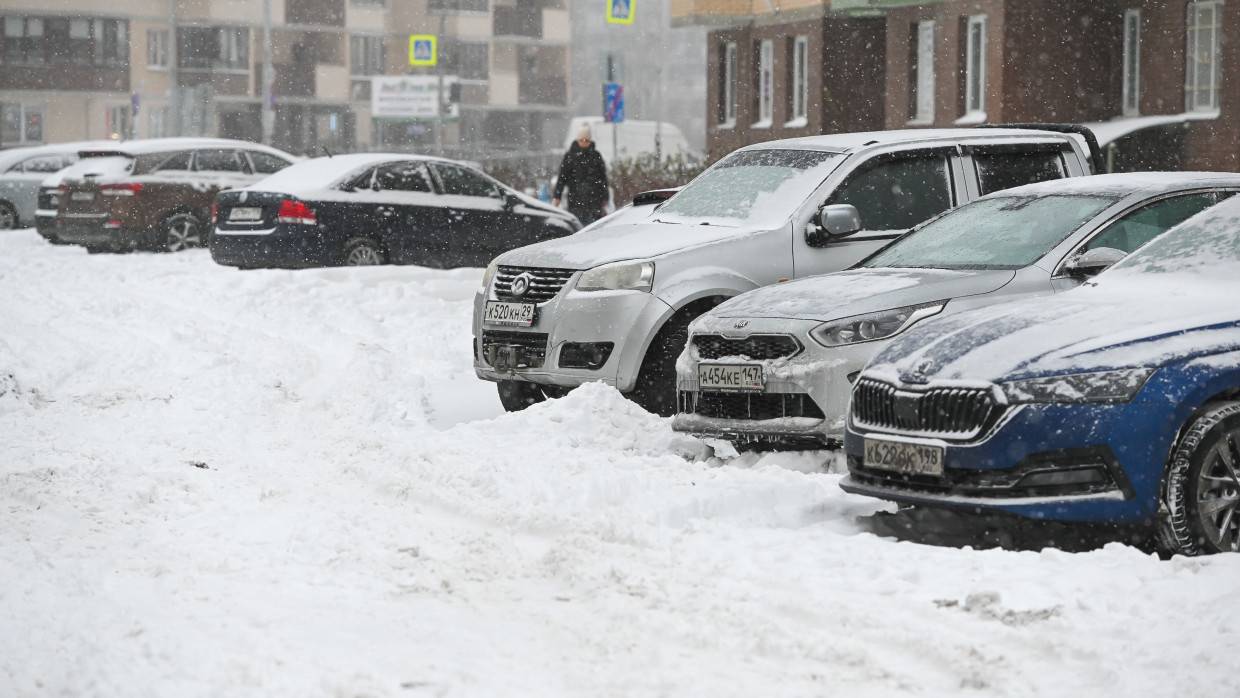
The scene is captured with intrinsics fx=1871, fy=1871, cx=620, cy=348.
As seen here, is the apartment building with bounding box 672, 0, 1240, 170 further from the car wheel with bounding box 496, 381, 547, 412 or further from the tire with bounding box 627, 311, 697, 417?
the tire with bounding box 627, 311, 697, 417

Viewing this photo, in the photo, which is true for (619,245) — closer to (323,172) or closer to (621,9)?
(323,172)

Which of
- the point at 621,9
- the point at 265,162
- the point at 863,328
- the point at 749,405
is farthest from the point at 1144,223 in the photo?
the point at 621,9

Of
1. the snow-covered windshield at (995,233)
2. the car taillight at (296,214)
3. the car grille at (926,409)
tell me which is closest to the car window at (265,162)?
the car taillight at (296,214)

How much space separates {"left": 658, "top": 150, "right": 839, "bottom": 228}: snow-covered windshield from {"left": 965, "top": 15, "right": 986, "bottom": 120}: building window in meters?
20.2

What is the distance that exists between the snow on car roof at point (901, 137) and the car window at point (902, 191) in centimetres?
14

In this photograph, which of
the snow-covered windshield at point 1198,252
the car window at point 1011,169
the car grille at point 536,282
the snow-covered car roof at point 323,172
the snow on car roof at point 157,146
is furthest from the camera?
the snow on car roof at point 157,146

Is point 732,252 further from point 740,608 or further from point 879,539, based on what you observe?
point 740,608

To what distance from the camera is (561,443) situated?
9.52 metres

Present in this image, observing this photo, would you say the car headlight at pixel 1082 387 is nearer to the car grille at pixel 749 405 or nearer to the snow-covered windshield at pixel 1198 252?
the snow-covered windshield at pixel 1198 252

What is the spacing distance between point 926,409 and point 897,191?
4.14 metres

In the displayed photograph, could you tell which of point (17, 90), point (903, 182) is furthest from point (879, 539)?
point (17, 90)

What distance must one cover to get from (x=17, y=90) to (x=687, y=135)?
34.6 meters

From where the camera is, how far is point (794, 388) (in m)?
8.88

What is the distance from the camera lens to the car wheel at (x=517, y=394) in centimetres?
1139
